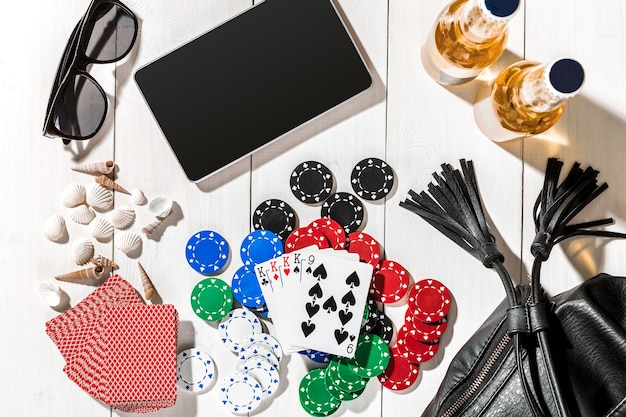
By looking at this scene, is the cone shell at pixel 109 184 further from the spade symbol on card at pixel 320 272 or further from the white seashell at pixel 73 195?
the spade symbol on card at pixel 320 272

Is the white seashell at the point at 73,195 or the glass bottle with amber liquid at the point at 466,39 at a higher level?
the glass bottle with amber liquid at the point at 466,39

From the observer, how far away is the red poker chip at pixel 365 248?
0.91 metres

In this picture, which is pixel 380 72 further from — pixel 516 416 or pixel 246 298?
pixel 516 416

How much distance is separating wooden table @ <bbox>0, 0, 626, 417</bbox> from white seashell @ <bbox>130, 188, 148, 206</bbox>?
13 mm

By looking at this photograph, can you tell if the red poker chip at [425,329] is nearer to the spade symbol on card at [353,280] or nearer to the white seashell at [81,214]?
the spade symbol on card at [353,280]

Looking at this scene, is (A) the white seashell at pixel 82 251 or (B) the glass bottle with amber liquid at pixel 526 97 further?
(A) the white seashell at pixel 82 251

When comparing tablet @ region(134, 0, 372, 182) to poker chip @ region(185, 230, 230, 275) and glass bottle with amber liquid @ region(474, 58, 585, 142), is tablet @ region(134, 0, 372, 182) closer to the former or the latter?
poker chip @ region(185, 230, 230, 275)

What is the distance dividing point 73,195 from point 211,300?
0.82ft

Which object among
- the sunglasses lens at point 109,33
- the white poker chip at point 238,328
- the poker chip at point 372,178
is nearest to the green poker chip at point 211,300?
the white poker chip at point 238,328

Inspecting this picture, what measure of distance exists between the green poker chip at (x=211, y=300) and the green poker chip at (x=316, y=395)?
0.15m

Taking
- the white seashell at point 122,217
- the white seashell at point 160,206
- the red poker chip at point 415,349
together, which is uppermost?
the white seashell at point 160,206

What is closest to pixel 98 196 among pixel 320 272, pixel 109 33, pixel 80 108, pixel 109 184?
pixel 109 184

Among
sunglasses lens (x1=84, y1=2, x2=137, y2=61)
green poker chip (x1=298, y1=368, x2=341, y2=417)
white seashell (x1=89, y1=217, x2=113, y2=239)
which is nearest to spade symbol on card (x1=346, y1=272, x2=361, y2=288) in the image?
green poker chip (x1=298, y1=368, x2=341, y2=417)

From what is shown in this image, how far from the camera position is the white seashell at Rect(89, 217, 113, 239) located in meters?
0.91
